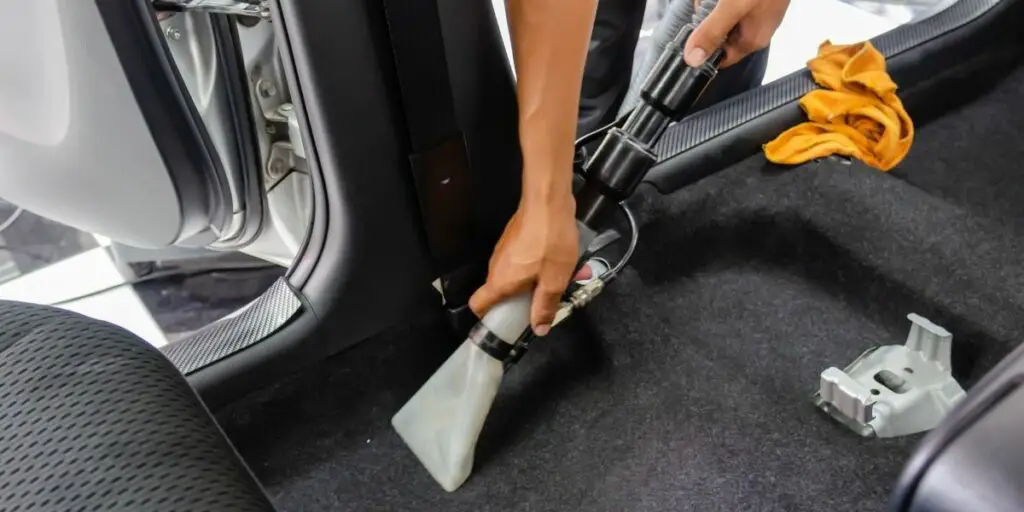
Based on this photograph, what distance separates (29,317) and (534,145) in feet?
1.60

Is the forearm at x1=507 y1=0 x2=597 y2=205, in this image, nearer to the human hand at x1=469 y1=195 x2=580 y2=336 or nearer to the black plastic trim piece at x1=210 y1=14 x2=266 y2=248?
the human hand at x1=469 y1=195 x2=580 y2=336

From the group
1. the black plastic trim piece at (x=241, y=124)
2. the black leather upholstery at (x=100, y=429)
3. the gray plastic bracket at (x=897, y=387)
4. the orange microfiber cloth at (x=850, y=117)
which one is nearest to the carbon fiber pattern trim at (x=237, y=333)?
the black plastic trim piece at (x=241, y=124)

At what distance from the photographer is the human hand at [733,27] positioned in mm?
898

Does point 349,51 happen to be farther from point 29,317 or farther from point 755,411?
point 755,411

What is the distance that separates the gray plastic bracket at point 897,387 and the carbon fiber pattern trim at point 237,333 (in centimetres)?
57

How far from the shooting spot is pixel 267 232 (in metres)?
1.02

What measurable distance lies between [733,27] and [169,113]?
0.55 metres

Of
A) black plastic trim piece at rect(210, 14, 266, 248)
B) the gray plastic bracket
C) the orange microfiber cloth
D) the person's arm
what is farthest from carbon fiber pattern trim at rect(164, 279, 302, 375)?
the orange microfiber cloth

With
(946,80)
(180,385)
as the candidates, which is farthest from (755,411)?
(946,80)

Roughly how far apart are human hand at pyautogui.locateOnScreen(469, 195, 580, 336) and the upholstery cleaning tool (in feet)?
0.07

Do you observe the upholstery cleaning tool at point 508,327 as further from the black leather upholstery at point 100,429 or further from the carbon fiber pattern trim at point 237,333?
the black leather upholstery at point 100,429

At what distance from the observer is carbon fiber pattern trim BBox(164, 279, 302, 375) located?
906mm

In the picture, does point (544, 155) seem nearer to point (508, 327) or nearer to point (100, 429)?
point (508, 327)

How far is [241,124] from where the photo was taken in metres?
0.89
